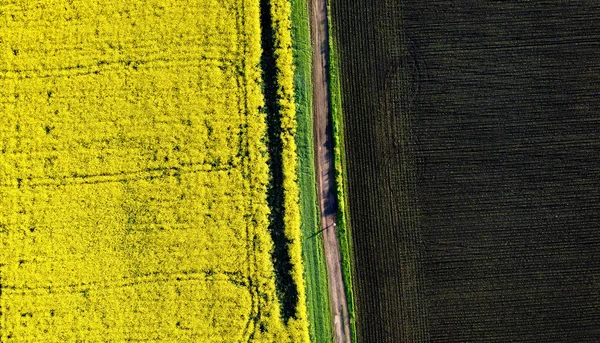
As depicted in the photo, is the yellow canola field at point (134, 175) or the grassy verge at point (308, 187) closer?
the yellow canola field at point (134, 175)

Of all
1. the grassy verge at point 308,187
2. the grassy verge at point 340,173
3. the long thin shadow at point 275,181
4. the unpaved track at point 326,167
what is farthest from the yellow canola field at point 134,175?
the grassy verge at point 340,173

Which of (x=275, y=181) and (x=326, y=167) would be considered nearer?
(x=275, y=181)

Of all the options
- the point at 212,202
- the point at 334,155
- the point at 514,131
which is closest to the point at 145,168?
the point at 212,202

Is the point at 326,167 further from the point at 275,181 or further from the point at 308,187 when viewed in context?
the point at 275,181

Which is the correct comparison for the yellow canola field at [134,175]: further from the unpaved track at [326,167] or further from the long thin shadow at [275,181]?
the unpaved track at [326,167]

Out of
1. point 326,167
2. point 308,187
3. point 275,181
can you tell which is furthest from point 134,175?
point 326,167

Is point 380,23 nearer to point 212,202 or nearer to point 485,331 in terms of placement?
point 212,202
